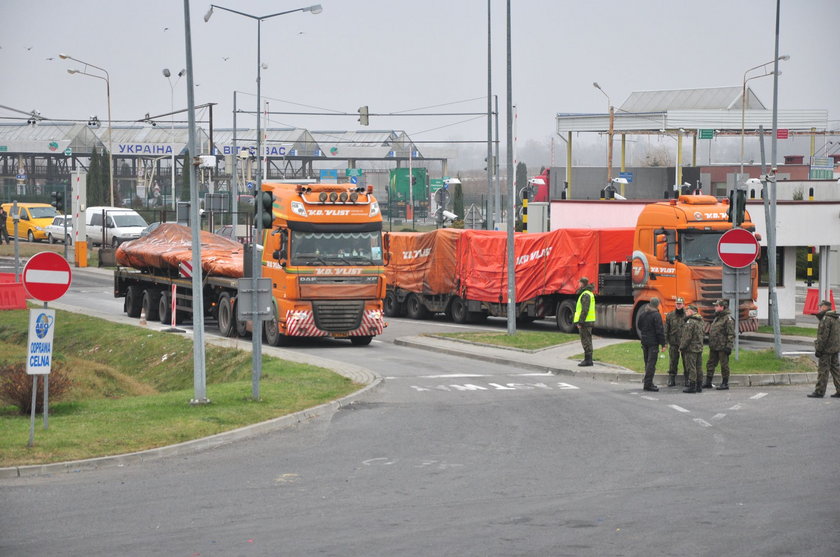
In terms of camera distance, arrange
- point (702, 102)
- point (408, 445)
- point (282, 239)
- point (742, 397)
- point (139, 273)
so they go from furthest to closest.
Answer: point (702, 102)
point (139, 273)
point (282, 239)
point (742, 397)
point (408, 445)

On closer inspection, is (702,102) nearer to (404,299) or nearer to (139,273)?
(404,299)

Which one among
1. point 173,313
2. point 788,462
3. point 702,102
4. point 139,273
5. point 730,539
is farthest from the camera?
point 702,102

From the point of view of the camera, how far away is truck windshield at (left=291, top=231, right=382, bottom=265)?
26062 mm

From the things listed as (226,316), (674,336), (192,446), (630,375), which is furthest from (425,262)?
(192,446)

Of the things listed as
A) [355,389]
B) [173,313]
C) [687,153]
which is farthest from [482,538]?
[687,153]

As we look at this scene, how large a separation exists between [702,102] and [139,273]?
53677 millimetres

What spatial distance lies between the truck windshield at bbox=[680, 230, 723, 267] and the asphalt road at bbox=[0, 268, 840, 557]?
9.95 m

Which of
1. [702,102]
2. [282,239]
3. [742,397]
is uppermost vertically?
[702,102]

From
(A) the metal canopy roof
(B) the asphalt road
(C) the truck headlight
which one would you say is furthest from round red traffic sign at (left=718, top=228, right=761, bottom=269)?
(A) the metal canopy roof

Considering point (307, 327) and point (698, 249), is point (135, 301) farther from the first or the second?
point (698, 249)

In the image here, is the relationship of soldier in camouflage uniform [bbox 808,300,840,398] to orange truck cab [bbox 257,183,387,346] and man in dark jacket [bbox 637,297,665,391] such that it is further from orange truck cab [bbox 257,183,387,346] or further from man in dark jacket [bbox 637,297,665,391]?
orange truck cab [bbox 257,183,387,346]

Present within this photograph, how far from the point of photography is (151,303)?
3359cm

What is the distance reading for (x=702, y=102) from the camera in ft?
257

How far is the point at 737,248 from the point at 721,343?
2.41 meters
